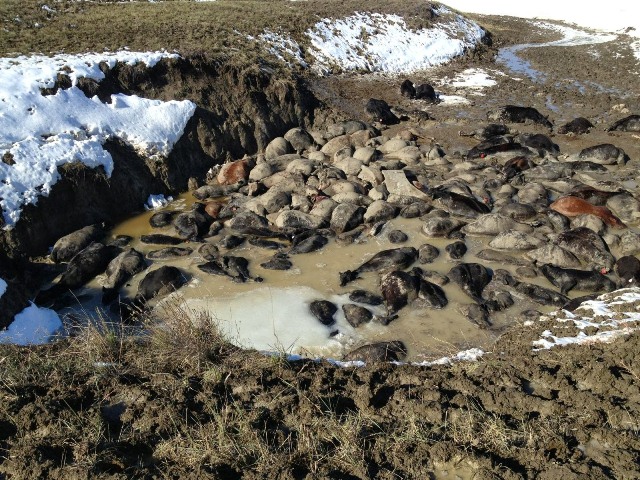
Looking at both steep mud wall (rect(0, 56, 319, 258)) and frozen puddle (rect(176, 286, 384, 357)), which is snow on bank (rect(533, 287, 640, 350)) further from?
steep mud wall (rect(0, 56, 319, 258))

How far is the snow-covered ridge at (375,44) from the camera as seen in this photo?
1906 cm

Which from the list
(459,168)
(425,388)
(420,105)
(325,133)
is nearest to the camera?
(425,388)

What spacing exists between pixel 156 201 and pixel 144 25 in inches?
309

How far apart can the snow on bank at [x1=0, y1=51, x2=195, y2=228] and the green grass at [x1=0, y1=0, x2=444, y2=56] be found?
1640 millimetres

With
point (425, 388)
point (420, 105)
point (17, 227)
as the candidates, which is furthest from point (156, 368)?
point (420, 105)

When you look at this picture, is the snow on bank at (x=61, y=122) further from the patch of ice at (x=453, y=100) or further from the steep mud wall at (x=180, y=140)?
the patch of ice at (x=453, y=100)

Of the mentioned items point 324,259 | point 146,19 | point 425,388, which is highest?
point 146,19

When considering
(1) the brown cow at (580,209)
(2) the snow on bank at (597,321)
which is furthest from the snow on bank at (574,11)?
(2) the snow on bank at (597,321)

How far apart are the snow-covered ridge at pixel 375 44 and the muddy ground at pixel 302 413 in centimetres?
1475

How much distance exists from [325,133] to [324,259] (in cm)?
615

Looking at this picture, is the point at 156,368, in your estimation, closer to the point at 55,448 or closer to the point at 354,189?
the point at 55,448

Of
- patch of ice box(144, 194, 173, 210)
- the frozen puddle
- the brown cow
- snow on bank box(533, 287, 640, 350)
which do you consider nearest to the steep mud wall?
patch of ice box(144, 194, 173, 210)

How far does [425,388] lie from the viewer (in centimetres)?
505

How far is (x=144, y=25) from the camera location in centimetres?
1667
